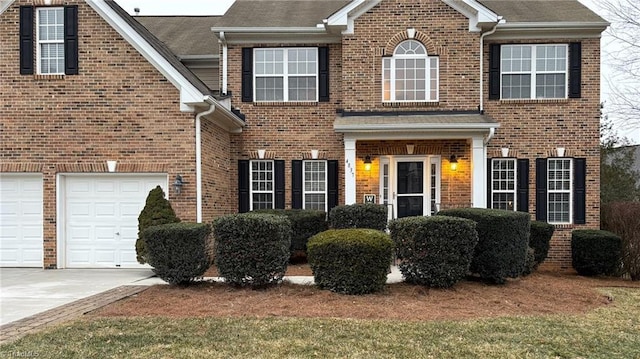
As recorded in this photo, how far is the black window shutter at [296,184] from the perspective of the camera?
12.5 m

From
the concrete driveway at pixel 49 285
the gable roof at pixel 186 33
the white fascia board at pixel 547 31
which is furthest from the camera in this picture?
the gable roof at pixel 186 33

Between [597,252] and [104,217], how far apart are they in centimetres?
1174

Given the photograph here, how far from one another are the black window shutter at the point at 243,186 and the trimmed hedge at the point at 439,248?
5.96 meters

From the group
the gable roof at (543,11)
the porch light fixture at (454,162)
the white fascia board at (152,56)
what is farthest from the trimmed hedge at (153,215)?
the gable roof at (543,11)

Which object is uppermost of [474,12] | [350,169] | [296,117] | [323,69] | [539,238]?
[474,12]

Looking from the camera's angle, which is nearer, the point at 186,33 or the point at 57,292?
the point at 57,292

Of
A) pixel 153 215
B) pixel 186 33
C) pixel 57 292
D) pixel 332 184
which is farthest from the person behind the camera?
pixel 186 33

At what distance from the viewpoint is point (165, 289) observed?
26.3ft

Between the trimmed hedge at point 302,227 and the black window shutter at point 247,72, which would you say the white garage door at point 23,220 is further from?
the trimmed hedge at point 302,227

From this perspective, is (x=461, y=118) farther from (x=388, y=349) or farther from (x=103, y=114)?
(x=103, y=114)

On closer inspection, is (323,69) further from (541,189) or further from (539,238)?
(539,238)

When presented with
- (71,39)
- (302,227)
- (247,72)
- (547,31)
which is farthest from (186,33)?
(547,31)

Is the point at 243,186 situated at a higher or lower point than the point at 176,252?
higher

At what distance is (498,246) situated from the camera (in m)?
8.30
